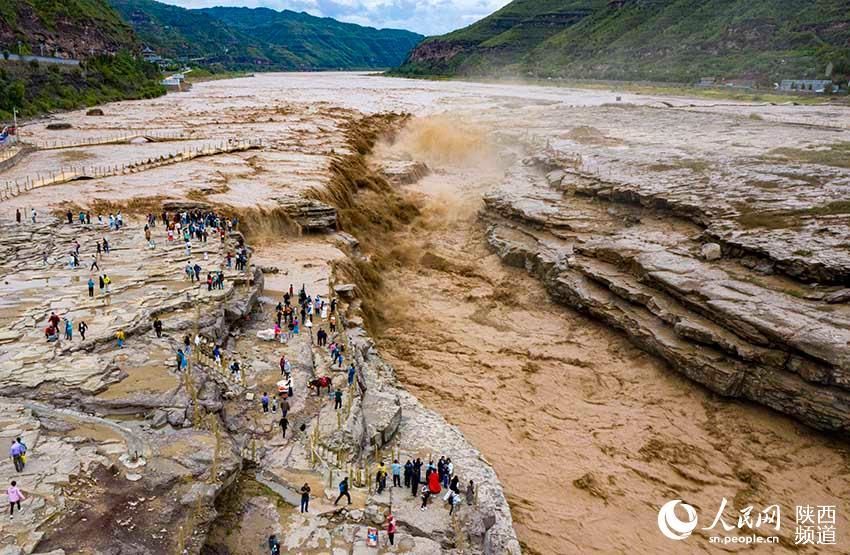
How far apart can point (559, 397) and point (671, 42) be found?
419 ft

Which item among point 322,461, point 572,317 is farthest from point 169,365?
point 572,317

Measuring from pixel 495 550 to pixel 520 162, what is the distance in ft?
126

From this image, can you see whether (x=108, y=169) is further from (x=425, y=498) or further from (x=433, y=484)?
(x=425, y=498)

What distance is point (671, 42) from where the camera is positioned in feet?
422

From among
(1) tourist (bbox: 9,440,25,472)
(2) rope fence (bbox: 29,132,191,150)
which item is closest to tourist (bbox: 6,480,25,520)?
(1) tourist (bbox: 9,440,25,472)

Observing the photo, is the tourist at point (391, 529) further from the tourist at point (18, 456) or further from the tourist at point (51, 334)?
the tourist at point (51, 334)

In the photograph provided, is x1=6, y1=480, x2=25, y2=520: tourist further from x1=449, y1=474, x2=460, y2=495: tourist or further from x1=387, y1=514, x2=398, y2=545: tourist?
x1=449, y1=474, x2=460, y2=495: tourist

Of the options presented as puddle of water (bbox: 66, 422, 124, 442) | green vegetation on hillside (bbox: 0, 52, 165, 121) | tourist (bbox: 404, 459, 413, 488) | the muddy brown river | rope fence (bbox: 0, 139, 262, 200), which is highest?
green vegetation on hillside (bbox: 0, 52, 165, 121)

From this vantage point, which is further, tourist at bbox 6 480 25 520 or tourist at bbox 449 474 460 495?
tourist at bbox 449 474 460 495

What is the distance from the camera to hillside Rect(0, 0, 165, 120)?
65875 mm

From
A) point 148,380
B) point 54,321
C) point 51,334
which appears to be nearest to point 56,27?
point 54,321

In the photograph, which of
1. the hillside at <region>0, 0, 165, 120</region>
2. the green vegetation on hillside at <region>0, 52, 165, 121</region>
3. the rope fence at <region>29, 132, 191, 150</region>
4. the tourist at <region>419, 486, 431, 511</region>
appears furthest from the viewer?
the hillside at <region>0, 0, 165, 120</region>

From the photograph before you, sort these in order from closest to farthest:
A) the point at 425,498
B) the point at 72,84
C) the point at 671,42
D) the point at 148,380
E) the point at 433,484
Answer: the point at 425,498 < the point at 433,484 < the point at 148,380 < the point at 72,84 < the point at 671,42

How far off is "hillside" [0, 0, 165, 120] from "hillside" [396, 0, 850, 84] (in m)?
90.8
